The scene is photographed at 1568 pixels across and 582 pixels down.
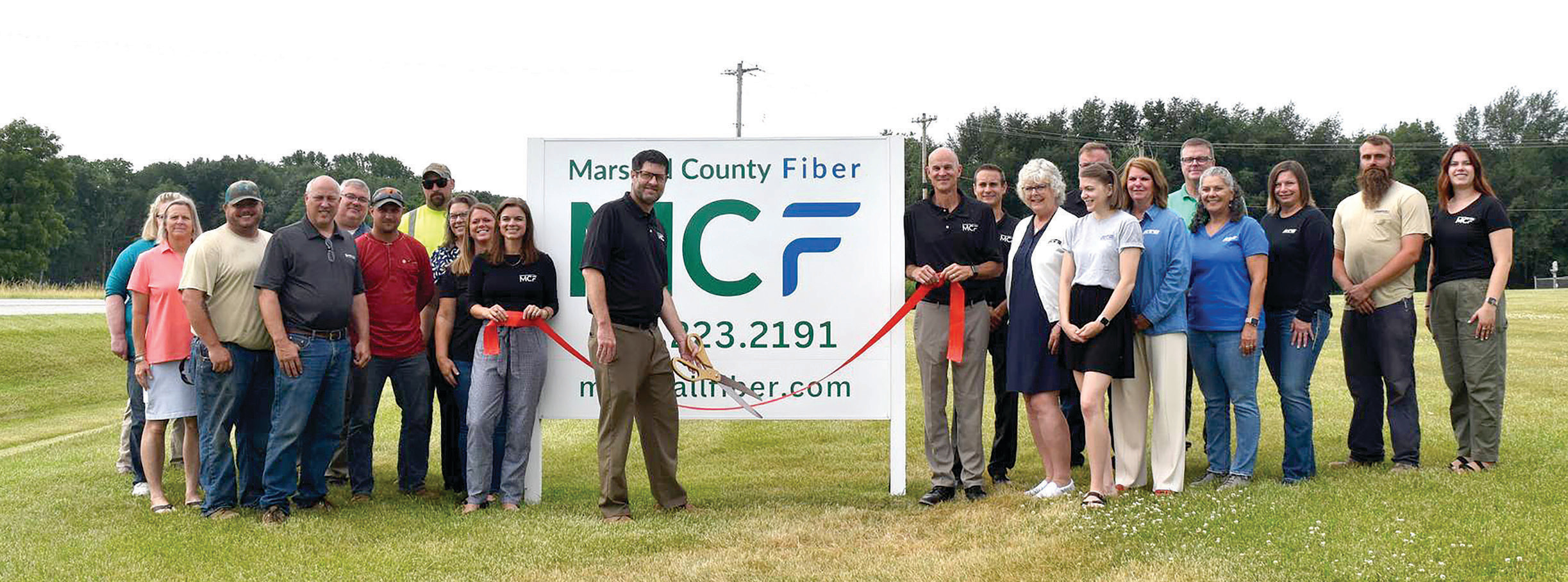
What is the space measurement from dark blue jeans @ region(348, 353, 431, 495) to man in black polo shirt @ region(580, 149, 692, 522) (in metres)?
1.20

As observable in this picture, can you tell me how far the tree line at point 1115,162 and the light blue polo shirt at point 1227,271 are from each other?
43644mm

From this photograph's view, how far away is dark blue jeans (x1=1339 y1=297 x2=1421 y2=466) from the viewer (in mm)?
6527

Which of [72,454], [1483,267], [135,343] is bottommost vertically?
[72,454]

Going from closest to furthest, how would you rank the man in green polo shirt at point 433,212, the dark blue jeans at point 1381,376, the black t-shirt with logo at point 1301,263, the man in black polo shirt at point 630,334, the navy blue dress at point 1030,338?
the man in black polo shirt at point 630,334
the navy blue dress at point 1030,338
the black t-shirt with logo at point 1301,263
the dark blue jeans at point 1381,376
the man in green polo shirt at point 433,212

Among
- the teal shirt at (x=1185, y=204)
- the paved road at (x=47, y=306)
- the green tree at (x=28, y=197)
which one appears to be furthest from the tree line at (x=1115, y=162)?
the teal shirt at (x=1185, y=204)

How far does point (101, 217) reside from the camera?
76.1 meters

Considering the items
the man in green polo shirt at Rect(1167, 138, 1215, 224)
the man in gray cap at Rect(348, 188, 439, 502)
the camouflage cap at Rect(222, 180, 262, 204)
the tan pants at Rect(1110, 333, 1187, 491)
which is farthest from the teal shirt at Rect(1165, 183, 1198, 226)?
the camouflage cap at Rect(222, 180, 262, 204)

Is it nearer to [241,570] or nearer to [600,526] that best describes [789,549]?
[600,526]

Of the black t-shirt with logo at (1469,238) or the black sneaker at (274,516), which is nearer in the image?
the black sneaker at (274,516)

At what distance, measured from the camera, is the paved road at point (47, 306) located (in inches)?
840

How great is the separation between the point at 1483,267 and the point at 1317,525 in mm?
2410

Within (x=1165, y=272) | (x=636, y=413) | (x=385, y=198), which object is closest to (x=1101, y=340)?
(x=1165, y=272)

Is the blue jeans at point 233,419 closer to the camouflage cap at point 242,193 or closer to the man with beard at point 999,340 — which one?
the camouflage cap at point 242,193

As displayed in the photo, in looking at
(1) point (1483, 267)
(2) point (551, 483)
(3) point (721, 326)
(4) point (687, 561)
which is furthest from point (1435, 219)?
(2) point (551, 483)
